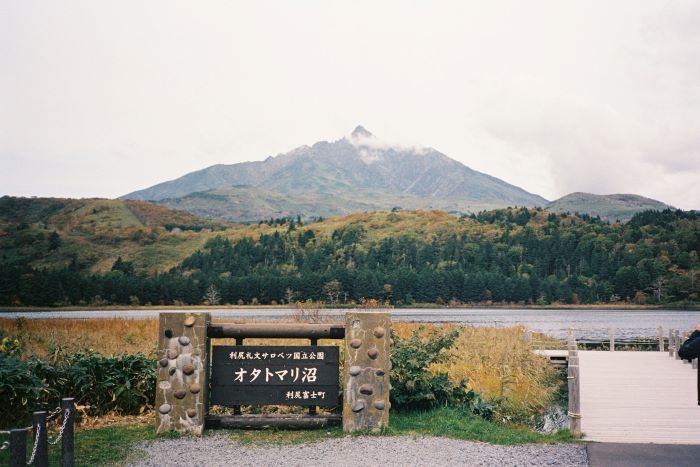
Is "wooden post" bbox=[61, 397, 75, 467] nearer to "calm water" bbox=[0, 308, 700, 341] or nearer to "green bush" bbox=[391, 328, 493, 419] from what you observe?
"green bush" bbox=[391, 328, 493, 419]

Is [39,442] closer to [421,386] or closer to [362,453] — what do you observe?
[362,453]

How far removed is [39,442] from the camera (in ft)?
20.0

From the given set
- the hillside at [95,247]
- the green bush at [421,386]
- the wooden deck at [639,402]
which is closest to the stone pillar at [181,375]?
the green bush at [421,386]

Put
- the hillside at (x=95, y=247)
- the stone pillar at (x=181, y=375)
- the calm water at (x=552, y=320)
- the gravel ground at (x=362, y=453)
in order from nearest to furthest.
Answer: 1. the gravel ground at (x=362, y=453)
2. the stone pillar at (x=181, y=375)
3. the calm water at (x=552, y=320)
4. the hillside at (x=95, y=247)

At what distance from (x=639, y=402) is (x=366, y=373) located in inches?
285

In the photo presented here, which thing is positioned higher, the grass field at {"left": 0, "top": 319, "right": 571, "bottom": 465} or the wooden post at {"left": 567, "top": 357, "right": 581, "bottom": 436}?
the wooden post at {"left": 567, "top": 357, "right": 581, "bottom": 436}

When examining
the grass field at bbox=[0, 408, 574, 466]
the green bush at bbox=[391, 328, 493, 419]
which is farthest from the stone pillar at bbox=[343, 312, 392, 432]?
the green bush at bbox=[391, 328, 493, 419]

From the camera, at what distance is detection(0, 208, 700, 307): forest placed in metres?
111

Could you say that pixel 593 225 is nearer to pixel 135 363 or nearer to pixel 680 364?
pixel 680 364

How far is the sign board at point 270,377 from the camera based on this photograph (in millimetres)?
9758

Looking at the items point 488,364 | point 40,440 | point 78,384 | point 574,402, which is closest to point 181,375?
point 78,384

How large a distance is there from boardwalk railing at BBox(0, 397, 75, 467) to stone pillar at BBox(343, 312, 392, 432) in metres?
4.01

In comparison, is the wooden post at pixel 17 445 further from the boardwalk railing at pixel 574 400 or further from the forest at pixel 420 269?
the forest at pixel 420 269

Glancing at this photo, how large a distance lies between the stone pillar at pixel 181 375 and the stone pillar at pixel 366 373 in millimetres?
2171
